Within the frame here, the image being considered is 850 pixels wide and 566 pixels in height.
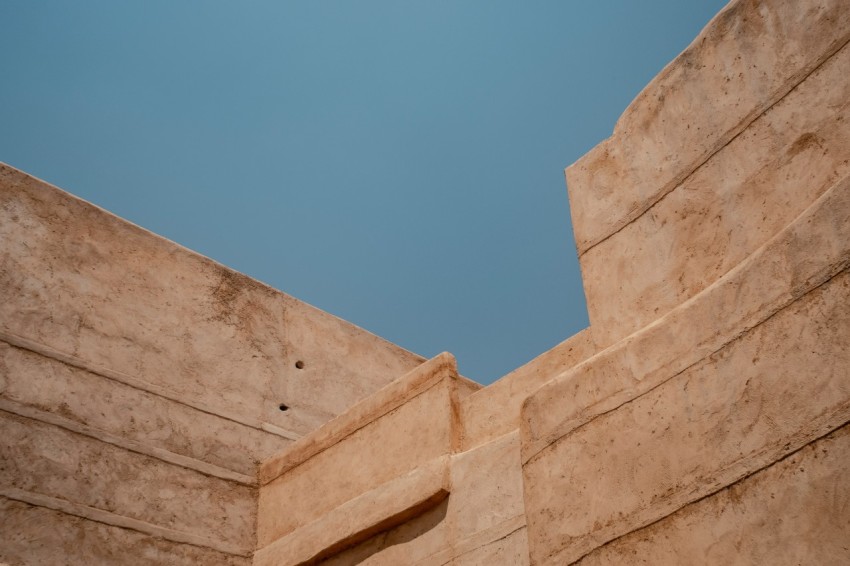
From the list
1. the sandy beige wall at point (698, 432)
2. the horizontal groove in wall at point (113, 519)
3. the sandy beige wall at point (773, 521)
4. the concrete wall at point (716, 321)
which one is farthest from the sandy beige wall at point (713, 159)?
the horizontal groove in wall at point (113, 519)

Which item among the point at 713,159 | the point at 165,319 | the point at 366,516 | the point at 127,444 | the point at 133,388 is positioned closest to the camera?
the point at 713,159

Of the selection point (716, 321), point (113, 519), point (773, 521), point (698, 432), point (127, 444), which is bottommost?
point (773, 521)

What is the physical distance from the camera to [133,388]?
690cm

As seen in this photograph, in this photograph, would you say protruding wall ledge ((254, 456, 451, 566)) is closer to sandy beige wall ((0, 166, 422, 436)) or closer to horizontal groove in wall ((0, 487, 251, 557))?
horizontal groove in wall ((0, 487, 251, 557))

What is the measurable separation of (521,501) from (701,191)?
1.66m

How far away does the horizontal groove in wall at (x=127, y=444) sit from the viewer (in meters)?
6.29

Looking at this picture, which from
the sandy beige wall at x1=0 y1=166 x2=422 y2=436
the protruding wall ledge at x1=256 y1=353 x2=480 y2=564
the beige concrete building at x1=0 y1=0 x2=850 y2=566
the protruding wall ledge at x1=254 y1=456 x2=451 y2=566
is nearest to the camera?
the beige concrete building at x1=0 y1=0 x2=850 y2=566

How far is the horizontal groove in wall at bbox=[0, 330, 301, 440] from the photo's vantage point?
6504mm

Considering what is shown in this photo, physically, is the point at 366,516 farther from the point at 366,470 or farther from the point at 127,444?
the point at 127,444

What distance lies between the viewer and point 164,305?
7.35m

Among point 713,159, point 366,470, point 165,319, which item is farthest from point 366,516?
point 713,159

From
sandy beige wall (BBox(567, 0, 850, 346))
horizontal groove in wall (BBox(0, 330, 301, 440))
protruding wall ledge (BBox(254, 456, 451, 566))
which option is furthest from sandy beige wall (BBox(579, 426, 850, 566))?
horizontal groove in wall (BBox(0, 330, 301, 440))

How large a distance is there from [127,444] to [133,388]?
41cm

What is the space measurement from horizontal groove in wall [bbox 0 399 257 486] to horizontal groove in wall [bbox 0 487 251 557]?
0.45m
